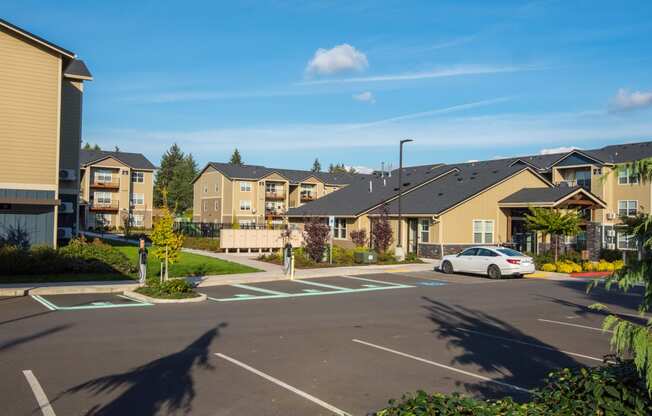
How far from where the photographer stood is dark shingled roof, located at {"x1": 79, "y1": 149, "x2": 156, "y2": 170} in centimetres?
7300

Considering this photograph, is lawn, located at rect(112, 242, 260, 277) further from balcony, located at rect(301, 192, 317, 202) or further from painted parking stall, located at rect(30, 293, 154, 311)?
balcony, located at rect(301, 192, 317, 202)

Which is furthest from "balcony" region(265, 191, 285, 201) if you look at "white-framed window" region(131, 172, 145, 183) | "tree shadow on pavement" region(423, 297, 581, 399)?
"tree shadow on pavement" region(423, 297, 581, 399)

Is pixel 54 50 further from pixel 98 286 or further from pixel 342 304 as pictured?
pixel 342 304

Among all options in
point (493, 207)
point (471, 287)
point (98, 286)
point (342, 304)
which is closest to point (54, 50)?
point (98, 286)

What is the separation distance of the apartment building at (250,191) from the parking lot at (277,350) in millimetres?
51327

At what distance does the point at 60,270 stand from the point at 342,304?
37.3 feet

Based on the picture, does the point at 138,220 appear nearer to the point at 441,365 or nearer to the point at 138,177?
the point at 138,177

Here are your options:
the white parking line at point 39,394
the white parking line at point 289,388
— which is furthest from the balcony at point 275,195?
the white parking line at point 39,394

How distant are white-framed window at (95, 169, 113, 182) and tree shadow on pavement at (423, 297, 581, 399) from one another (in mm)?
65743

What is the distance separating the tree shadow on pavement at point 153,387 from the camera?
7.38 metres

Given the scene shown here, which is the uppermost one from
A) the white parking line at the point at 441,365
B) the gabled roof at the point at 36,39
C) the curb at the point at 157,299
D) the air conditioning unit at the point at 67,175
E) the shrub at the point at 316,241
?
the gabled roof at the point at 36,39

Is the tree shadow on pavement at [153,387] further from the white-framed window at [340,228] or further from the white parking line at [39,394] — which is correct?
the white-framed window at [340,228]

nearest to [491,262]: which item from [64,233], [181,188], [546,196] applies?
[546,196]

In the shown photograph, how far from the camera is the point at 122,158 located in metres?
77.5
